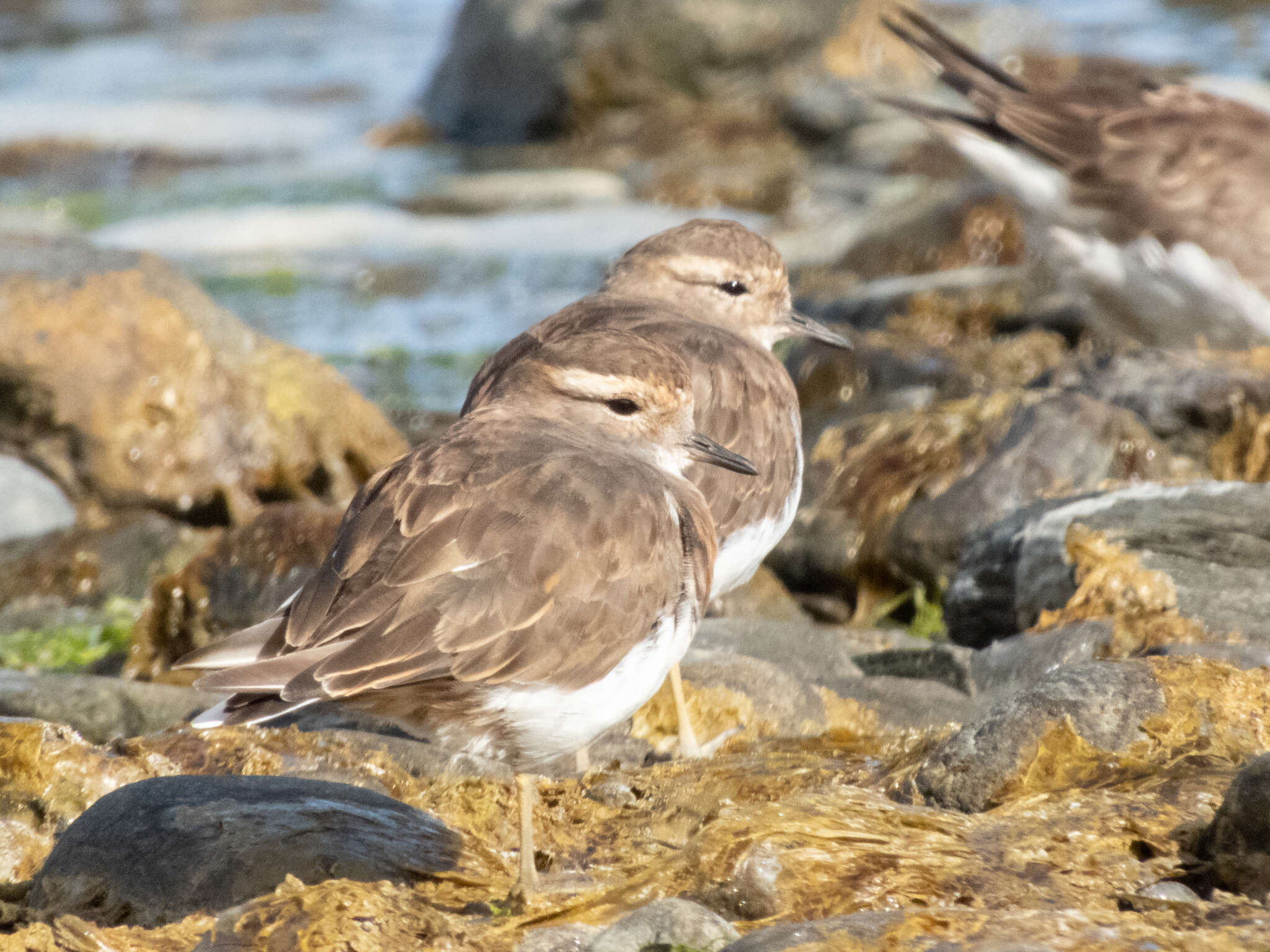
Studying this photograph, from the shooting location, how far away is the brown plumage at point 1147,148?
8844mm

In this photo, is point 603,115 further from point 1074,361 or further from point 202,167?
point 1074,361

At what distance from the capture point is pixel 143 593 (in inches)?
326

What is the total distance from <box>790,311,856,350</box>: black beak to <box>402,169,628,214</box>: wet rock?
30.9 feet

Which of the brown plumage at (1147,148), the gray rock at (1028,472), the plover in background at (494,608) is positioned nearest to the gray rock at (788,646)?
the gray rock at (1028,472)

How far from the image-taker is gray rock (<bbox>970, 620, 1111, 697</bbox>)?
226 inches

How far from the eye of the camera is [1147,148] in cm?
917

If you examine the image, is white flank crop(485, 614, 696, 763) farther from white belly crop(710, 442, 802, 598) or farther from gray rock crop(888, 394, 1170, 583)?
gray rock crop(888, 394, 1170, 583)

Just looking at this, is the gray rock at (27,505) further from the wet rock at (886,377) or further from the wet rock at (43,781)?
the wet rock at (886,377)

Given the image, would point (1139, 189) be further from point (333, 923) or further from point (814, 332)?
point (333, 923)

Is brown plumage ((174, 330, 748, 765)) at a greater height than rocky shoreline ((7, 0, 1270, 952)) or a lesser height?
greater

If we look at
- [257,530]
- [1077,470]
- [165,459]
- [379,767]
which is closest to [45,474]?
[165,459]

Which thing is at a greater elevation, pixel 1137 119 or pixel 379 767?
pixel 1137 119

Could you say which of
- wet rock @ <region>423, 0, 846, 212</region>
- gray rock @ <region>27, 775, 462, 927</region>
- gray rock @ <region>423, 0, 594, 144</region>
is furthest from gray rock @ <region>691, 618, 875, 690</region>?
gray rock @ <region>423, 0, 594, 144</region>

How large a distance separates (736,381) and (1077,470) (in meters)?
2.18
